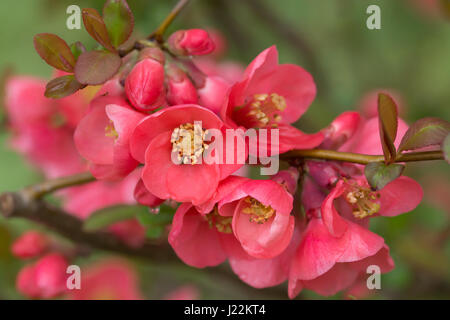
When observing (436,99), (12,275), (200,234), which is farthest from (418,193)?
(436,99)

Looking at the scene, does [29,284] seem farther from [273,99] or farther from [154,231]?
[273,99]

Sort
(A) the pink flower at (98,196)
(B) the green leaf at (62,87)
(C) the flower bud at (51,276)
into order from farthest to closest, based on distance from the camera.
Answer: (A) the pink flower at (98,196)
(C) the flower bud at (51,276)
(B) the green leaf at (62,87)

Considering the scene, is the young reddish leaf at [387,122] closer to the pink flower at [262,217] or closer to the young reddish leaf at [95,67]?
the pink flower at [262,217]

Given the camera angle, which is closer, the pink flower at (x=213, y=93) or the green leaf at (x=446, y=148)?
the green leaf at (x=446, y=148)

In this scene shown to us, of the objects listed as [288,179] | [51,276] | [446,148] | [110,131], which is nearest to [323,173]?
[288,179]

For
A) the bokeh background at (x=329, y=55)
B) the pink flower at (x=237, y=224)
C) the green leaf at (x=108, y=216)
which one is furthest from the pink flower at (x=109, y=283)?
the pink flower at (x=237, y=224)

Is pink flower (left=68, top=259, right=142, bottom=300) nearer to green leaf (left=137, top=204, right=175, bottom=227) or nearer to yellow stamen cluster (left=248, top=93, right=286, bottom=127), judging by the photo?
green leaf (left=137, top=204, right=175, bottom=227)
